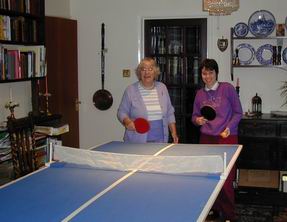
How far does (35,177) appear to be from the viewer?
2.50 metres

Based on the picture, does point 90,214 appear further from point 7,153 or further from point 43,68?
point 43,68

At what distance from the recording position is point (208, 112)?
146 inches

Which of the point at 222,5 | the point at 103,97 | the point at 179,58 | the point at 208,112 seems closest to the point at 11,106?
the point at 103,97

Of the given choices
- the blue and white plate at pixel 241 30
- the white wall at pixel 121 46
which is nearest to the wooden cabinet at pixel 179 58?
the white wall at pixel 121 46

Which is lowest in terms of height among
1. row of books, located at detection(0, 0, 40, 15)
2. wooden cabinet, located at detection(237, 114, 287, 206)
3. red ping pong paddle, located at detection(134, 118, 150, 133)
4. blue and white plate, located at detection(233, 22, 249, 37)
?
wooden cabinet, located at detection(237, 114, 287, 206)

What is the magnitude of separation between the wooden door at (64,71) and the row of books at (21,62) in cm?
48

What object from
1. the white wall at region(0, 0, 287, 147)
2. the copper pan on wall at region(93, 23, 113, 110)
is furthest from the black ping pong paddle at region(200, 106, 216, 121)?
the copper pan on wall at region(93, 23, 113, 110)

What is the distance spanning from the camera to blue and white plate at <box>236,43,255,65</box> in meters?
5.01

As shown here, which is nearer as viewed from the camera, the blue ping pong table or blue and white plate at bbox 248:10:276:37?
the blue ping pong table

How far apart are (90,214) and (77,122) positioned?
3837 mm

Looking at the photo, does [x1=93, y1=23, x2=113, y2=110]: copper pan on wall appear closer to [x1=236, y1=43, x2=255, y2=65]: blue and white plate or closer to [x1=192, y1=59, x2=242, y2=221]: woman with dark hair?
[x1=236, y1=43, x2=255, y2=65]: blue and white plate

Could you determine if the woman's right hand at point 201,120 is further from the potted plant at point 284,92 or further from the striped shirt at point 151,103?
the potted plant at point 284,92

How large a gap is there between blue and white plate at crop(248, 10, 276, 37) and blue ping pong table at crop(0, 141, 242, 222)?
257 centimetres

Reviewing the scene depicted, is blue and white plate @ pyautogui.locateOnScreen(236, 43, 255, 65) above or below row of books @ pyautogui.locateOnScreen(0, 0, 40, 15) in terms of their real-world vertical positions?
below
